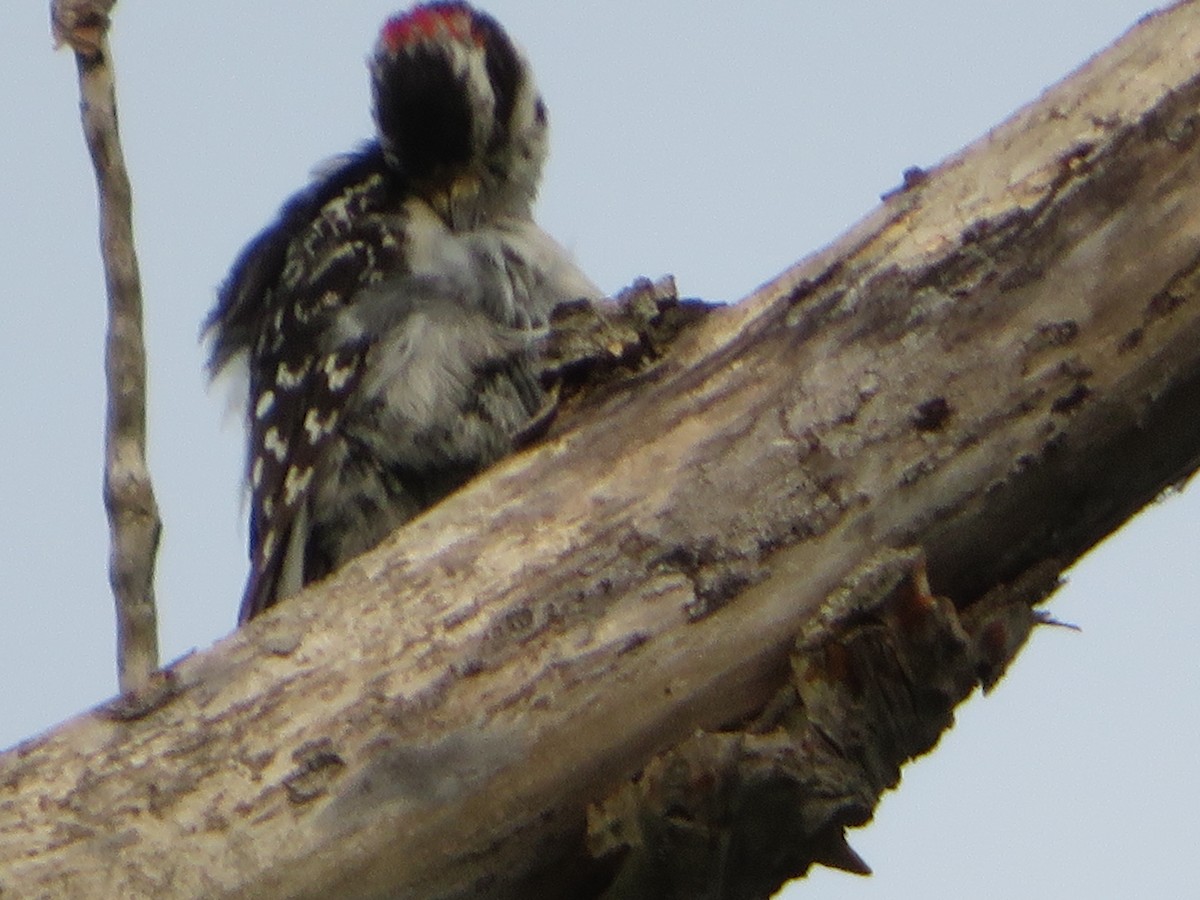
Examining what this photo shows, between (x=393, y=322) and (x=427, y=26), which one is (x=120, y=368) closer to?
(x=393, y=322)

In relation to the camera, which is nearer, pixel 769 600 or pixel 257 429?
pixel 769 600

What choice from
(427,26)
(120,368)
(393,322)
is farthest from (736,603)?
(427,26)

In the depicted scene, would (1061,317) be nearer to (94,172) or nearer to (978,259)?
(978,259)

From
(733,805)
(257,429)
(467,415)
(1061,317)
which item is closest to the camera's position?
(733,805)

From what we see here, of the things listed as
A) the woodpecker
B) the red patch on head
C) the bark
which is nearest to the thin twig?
the bark

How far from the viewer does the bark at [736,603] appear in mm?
1892

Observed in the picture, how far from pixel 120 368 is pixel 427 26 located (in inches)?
71.0

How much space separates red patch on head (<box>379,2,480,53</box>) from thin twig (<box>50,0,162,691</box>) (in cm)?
149

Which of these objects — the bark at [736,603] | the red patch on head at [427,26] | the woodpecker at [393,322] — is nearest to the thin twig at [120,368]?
the bark at [736,603]

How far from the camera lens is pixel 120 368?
96.9 inches

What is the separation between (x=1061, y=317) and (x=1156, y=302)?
11 centimetres

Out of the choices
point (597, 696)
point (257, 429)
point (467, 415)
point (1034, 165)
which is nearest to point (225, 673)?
point (597, 696)

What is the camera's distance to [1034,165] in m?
2.13

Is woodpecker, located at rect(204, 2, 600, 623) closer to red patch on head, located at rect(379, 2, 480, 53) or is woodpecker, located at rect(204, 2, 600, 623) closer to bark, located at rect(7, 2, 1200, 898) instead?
red patch on head, located at rect(379, 2, 480, 53)
